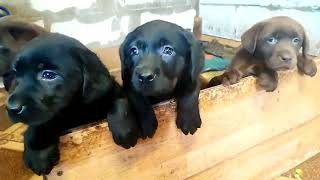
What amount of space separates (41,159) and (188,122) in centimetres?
60

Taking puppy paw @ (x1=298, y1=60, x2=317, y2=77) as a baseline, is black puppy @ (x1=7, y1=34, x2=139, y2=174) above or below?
above

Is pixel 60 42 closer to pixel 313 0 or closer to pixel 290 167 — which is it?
pixel 290 167

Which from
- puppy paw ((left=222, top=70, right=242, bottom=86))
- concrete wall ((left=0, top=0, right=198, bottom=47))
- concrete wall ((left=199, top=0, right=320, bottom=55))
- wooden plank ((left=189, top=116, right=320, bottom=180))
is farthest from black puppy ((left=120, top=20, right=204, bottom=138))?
concrete wall ((left=199, top=0, right=320, bottom=55))

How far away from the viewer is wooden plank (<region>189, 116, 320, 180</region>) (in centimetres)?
184

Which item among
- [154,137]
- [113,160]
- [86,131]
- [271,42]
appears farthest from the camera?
[271,42]

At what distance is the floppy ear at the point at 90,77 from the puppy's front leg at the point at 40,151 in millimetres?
183

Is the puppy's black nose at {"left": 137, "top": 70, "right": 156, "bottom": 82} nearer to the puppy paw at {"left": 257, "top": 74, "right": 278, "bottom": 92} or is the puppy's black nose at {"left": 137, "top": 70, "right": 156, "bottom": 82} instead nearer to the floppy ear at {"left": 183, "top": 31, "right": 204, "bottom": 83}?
the floppy ear at {"left": 183, "top": 31, "right": 204, "bottom": 83}

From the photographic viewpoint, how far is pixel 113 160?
4.47 feet

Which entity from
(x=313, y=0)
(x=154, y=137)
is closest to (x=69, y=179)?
(x=154, y=137)

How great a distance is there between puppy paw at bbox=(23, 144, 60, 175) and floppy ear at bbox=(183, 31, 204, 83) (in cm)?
63

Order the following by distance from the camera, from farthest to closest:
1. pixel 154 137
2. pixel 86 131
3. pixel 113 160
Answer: pixel 154 137 → pixel 113 160 → pixel 86 131

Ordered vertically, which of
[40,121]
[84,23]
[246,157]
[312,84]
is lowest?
[246,157]

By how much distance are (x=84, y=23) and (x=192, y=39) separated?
1525 mm

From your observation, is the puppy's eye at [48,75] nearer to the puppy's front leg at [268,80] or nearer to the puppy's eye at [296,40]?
the puppy's front leg at [268,80]
